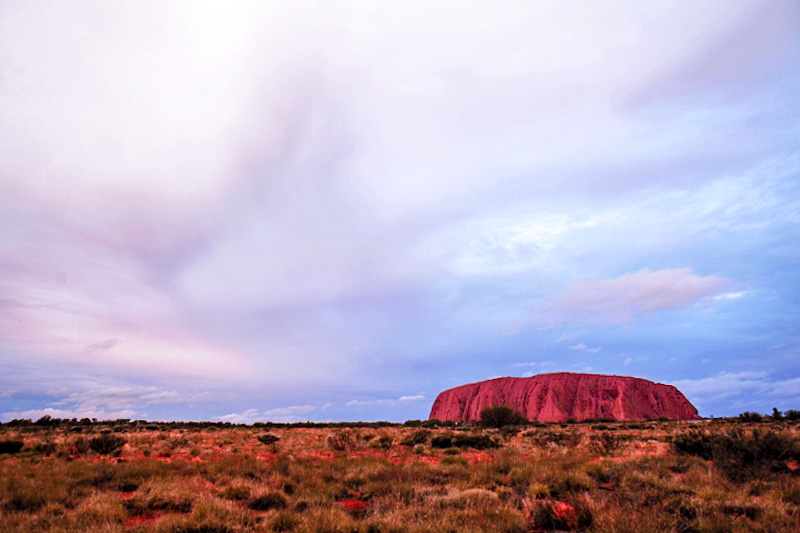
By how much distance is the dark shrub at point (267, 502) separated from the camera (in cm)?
918

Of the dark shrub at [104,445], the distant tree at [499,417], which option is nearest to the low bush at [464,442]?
the dark shrub at [104,445]

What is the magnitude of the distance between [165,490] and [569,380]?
409 feet

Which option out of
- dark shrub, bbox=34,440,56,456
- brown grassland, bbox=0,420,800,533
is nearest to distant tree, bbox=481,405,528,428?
brown grassland, bbox=0,420,800,533

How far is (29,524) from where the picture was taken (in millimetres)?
7074

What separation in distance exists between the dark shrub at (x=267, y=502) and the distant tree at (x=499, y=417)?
49.1m

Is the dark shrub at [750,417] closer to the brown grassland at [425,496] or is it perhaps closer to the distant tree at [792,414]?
the distant tree at [792,414]

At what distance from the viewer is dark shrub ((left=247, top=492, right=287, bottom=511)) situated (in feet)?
30.1

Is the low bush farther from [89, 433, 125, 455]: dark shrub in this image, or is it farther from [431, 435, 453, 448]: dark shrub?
[89, 433, 125, 455]: dark shrub

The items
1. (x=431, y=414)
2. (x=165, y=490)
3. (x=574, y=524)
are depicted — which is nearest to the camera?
(x=574, y=524)

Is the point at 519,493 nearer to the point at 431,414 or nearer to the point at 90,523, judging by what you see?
the point at 90,523

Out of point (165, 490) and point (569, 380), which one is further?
point (569, 380)

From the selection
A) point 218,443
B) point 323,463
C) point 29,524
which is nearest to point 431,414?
point 218,443

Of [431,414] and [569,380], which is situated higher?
[569,380]

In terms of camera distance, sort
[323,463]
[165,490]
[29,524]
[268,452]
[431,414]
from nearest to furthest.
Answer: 1. [29,524]
2. [165,490]
3. [323,463]
4. [268,452]
5. [431,414]
